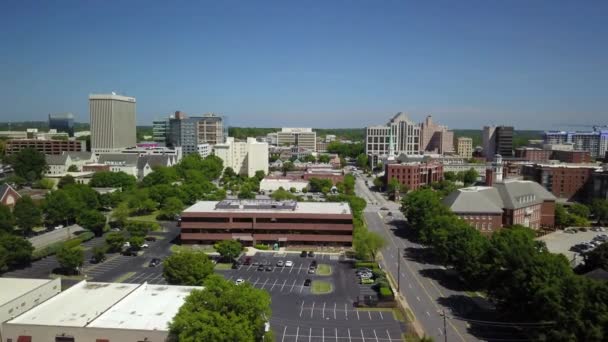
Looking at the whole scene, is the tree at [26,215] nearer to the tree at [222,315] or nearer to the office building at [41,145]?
the tree at [222,315]

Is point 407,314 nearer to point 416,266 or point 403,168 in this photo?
point 416,266

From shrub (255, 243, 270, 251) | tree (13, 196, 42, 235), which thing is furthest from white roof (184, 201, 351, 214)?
tree (13, 196, 42, 235)

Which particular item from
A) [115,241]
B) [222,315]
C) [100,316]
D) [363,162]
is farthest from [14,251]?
[363,162]

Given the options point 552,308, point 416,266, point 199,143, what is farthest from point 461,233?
point 199,143

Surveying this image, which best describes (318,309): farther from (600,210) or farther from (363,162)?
(363,162)

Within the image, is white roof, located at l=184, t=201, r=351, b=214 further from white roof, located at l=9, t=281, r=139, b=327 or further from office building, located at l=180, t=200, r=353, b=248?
white roof, located at l=9, t=281, r=139, b=327

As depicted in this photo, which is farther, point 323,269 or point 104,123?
point 104,123
